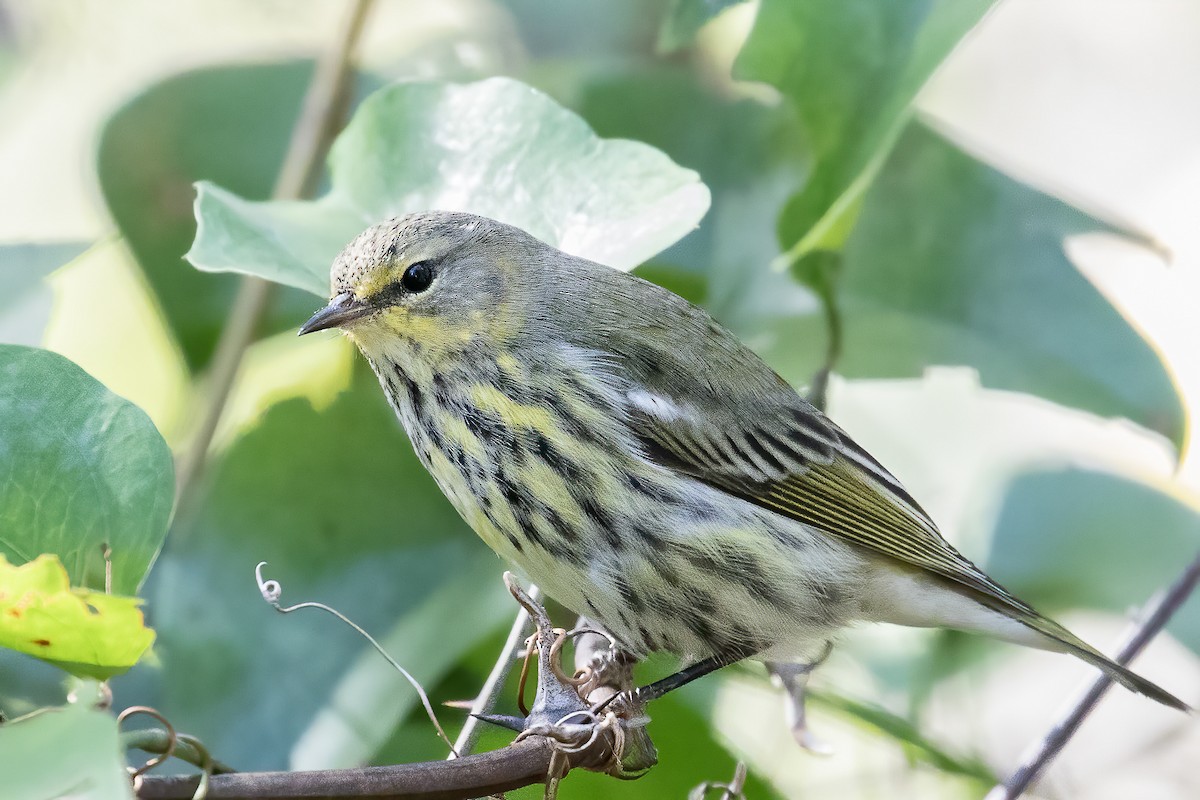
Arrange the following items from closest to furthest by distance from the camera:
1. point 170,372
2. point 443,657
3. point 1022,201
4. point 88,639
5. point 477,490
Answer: point 88,639
point 477,490
point 443,657
point 1022,201
point 170,372

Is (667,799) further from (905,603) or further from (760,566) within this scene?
(905,603)

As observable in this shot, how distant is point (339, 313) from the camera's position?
1.38 meters

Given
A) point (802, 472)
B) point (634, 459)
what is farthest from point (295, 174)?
point (802, 472)

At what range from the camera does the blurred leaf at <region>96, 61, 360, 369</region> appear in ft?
6.12

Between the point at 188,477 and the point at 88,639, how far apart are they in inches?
34.3

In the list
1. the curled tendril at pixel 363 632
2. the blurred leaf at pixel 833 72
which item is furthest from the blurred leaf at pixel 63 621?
the blurred leaf at pixel 833 72

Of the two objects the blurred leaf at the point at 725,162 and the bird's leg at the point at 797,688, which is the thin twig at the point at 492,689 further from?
the blurred leaf at the point at 725,162

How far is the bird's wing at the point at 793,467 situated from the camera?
58.9 inches

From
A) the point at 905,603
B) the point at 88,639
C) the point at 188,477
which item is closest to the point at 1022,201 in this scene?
the point at 905,603

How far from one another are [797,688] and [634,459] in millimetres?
468

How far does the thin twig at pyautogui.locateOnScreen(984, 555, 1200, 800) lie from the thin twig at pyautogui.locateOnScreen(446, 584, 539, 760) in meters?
0.59

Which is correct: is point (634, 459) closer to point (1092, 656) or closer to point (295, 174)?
point (1092, 656)

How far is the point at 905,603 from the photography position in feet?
5.31

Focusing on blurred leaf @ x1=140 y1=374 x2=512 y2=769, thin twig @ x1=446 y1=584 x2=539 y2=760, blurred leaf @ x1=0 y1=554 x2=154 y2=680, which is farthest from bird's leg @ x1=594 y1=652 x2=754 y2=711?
blurred leaf @ x1=0 y1=554 x2=154 y2=680
